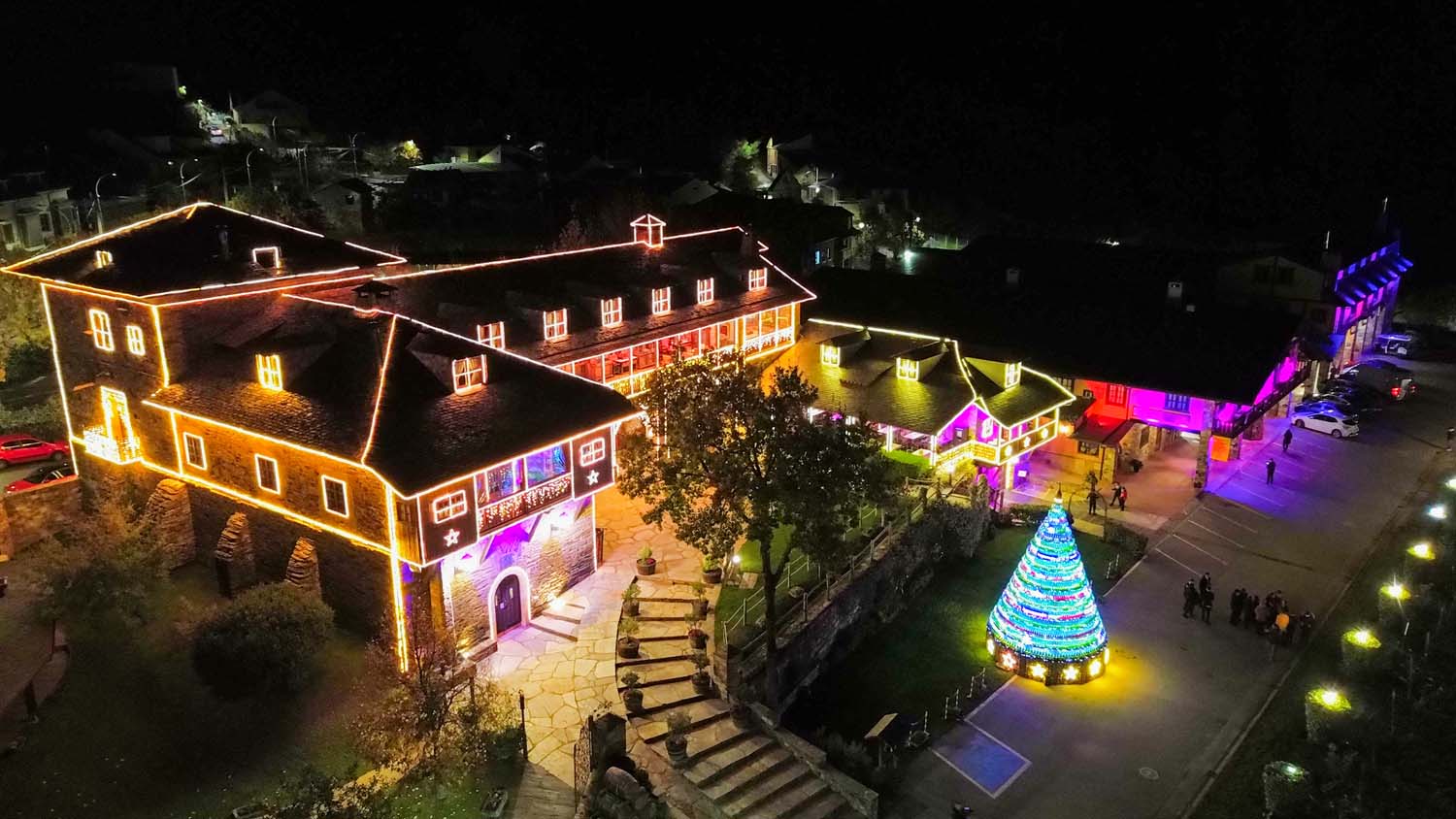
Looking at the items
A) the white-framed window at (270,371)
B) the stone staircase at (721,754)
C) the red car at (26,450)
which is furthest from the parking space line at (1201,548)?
the red car at (26,450)

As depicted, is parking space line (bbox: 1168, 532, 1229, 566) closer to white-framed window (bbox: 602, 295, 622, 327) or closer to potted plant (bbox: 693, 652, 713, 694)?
potted plant (bbox: 693, 652, 713, 694)

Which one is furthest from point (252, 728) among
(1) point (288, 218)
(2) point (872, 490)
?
(1) point (288, 218)

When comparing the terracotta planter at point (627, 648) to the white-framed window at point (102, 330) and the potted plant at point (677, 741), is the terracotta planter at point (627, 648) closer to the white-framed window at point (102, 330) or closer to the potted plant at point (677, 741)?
the potted plant at point (677, 741)

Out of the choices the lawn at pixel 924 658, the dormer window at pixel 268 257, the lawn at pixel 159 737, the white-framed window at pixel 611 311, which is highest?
the dormer window at pixel 268 257

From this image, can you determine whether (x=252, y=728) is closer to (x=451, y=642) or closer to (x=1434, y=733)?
(x=451, y=642)

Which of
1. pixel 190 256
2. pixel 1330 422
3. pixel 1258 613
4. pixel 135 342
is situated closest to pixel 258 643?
pixel 135 342
